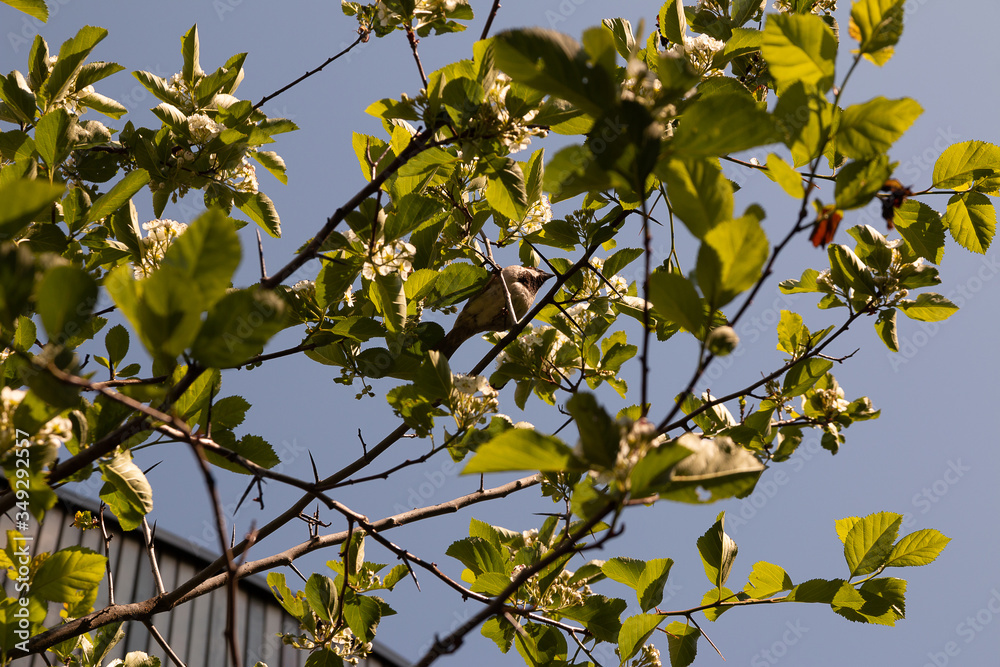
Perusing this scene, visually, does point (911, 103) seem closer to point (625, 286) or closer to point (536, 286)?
point (625, 286)

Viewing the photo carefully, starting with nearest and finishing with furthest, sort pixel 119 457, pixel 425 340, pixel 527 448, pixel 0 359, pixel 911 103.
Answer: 1. pixel 527 448
2. pixel 911 103
3. pixel 119 457
4. pixel 0 359
5. pixel 425 340

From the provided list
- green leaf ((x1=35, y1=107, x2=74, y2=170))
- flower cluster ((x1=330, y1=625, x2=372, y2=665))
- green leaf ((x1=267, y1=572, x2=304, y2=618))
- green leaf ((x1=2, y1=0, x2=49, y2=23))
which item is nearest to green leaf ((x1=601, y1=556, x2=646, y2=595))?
flower cluster ((x1=330, y1=625, x2=372, y2=665))

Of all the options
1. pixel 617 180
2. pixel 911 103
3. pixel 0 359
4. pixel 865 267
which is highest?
pixel 865 267

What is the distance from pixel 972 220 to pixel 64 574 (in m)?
2.62

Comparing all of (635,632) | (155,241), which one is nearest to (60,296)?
(155,241)

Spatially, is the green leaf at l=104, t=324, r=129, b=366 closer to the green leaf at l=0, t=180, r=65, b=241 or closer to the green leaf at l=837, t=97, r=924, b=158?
the green leaf at l=0, t=180, r=65, b=241

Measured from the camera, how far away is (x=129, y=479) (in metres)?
1.51

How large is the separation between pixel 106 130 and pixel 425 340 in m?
1.30

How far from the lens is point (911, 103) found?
→ 102 cm

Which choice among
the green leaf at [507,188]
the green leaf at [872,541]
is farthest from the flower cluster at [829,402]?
the green leaf at [507,188]

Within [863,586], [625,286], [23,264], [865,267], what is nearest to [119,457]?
[23,264]

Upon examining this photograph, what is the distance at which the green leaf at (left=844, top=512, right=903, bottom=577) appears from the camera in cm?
194

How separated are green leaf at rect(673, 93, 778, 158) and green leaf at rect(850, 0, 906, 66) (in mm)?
287

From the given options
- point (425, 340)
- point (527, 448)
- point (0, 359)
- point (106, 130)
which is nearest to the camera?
point (527, 448)
